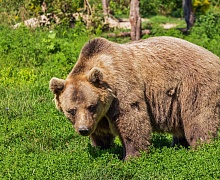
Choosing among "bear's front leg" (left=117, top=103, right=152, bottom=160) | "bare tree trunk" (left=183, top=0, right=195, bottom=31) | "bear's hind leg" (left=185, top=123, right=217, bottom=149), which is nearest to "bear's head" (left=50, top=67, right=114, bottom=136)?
"bear's front leg" (left=117, top=103, right=152, bottom=160)

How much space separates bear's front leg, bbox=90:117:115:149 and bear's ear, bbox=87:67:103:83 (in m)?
0.67

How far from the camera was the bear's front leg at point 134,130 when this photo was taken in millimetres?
6270

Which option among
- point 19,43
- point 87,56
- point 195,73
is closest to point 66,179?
point 87,56

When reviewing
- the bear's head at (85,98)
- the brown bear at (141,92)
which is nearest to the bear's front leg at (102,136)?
the brown bear at (141,92)

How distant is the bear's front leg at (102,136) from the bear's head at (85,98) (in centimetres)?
37

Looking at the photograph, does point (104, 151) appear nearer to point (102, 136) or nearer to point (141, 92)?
point (102, 136)

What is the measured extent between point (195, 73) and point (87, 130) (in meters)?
1.60

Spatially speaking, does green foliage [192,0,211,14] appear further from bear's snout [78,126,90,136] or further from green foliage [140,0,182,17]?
bear's snout [78,126,90,136]

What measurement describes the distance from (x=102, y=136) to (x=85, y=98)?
894 millimetres

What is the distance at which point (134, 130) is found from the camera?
249 inches

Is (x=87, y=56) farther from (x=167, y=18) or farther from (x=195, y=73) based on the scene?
(x=167, y=18)

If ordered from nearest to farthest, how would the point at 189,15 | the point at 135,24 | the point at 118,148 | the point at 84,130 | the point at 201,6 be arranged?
the point at 84,130 → the point at 118,148 → the point at 135,24 → the point at 189,15 → the point at 201,6

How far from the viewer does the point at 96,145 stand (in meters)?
6.77

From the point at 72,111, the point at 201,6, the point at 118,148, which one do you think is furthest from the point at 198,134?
the point at 201,6
